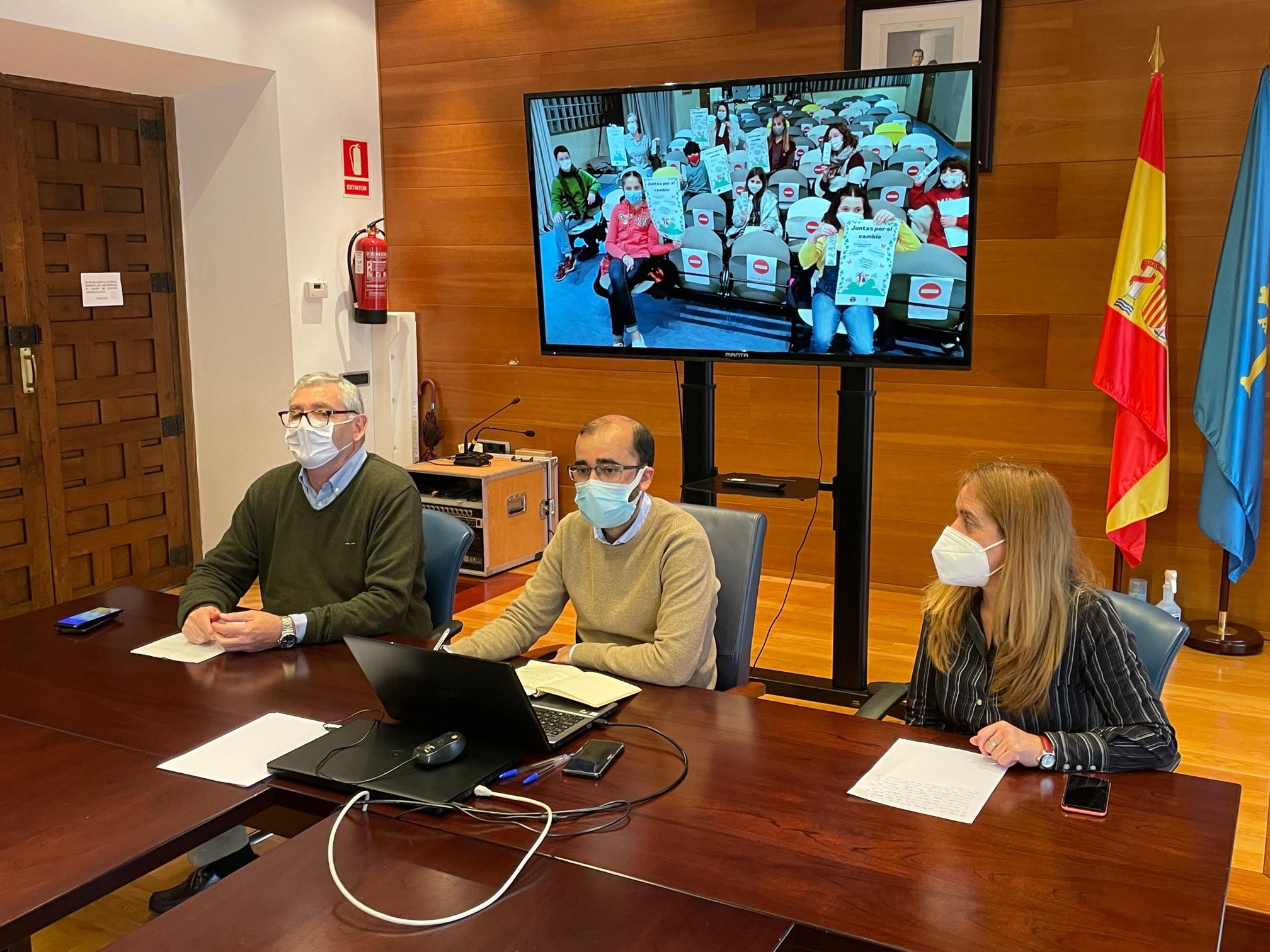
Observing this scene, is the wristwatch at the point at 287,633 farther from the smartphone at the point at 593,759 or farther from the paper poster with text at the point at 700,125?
the paper poster with text at the point at 700,125

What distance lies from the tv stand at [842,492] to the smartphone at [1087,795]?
6.05ft

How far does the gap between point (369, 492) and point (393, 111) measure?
149 inches

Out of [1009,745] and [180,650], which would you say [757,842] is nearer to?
[1009,745]

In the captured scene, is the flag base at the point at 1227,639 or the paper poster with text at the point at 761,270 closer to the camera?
the paper poster with text at the point at 761,270

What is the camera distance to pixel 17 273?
15.9 ft

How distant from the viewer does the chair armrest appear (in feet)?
7.46

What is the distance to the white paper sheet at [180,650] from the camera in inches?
94.8

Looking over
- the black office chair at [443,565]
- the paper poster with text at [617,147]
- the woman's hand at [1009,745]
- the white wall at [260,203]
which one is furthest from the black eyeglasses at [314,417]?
the white wall at [260,203]

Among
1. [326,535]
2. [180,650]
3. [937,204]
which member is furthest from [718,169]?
[180,650]

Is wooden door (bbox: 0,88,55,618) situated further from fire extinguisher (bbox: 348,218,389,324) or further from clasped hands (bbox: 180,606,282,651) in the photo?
clasped hands (bbox: 180,606,282,651)

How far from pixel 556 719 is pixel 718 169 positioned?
211 cm

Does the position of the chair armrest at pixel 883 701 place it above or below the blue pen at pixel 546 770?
below

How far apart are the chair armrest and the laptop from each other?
60 centimetres

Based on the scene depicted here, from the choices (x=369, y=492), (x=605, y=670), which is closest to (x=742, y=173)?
(x=369, y=492)
